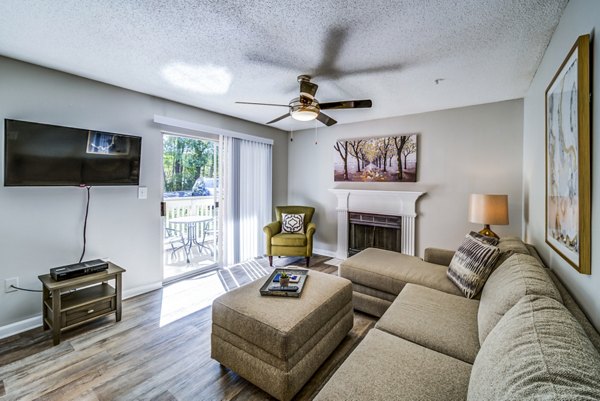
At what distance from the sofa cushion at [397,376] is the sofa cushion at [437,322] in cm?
10

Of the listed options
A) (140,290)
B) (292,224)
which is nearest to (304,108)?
(292,224)

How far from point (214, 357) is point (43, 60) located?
290cm

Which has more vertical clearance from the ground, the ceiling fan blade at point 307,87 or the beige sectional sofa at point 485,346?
the ceiling fan blade at point 307,87

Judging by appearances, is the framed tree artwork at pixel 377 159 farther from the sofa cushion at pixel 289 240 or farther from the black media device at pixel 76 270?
the black media device at pixel 76 270

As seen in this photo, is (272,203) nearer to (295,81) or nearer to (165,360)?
(295,81)

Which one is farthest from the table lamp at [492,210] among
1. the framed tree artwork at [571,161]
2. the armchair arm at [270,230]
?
the armchair arm at [270,230]

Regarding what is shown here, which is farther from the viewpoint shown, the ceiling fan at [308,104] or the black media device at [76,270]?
the ceiling fan at [308,104]

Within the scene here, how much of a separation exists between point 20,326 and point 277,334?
2.52 metres

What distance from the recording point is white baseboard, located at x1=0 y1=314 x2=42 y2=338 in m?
2.22

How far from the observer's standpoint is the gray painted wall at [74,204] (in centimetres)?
225

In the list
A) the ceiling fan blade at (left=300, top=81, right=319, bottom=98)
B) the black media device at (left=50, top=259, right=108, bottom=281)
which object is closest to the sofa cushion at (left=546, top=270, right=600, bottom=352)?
the ceiling fan blade at (left=300, top=81, right=319, bottom=98)

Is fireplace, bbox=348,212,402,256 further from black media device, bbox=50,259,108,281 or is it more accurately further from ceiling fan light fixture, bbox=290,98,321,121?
black media device, bbox=50,259,108,281

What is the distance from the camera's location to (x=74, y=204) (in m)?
2.59

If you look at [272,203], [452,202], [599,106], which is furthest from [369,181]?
[599,106]
